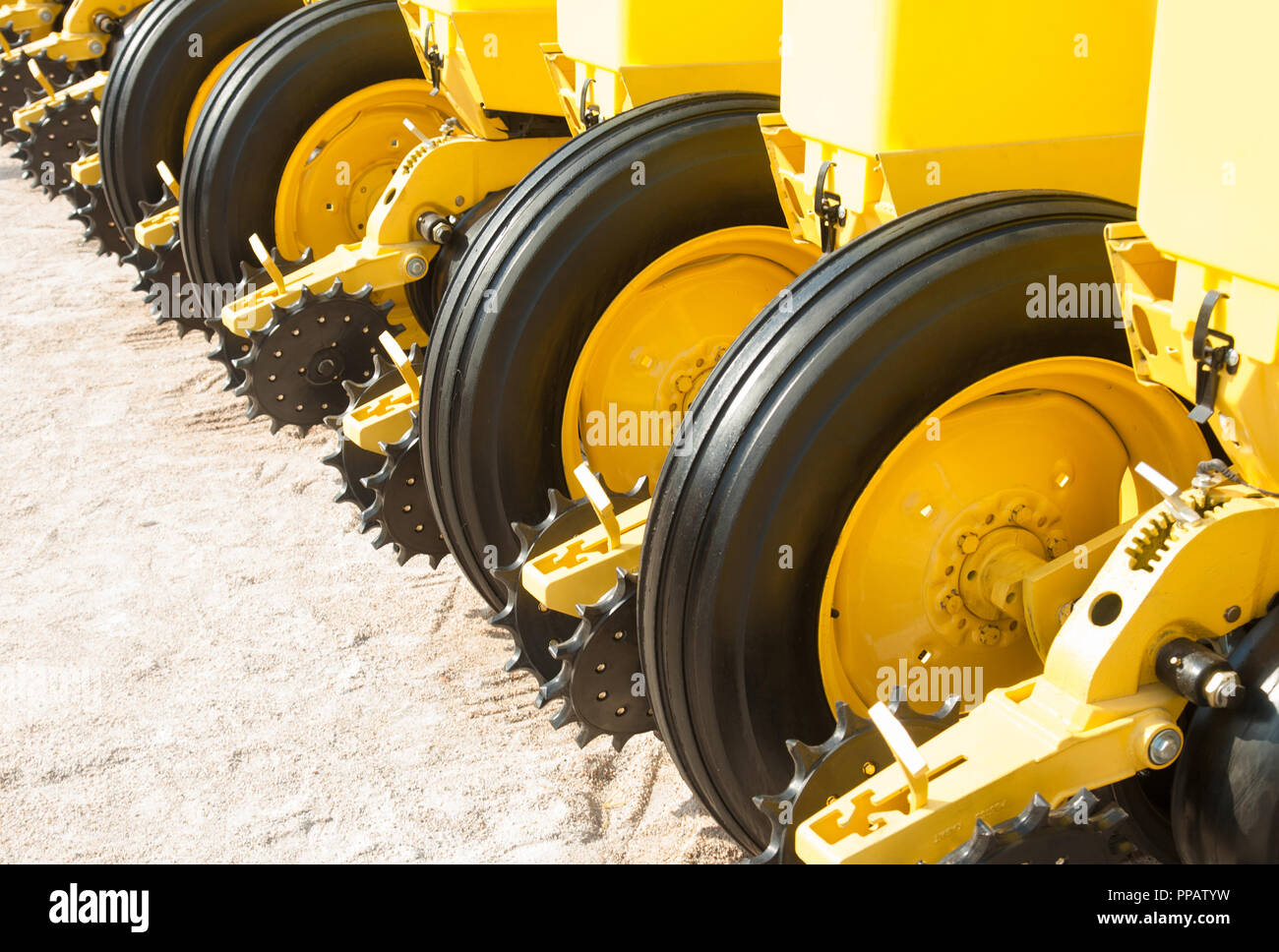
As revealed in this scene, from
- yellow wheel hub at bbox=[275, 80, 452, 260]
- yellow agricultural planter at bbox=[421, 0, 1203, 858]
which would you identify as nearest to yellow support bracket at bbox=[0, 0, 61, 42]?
yellow wheel hub at bbox=[275, 80, 452, 260]

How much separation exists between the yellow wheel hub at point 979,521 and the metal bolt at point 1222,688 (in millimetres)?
408

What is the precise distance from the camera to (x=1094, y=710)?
1.67 meters

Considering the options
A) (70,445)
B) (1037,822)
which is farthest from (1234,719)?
(70,445)

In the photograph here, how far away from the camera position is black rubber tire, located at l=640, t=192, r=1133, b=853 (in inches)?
74.4

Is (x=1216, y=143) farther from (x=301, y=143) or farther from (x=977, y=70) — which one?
(x=301, y=143)

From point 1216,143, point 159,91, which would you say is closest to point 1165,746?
point 1216,143

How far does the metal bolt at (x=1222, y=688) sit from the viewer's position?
163 cm

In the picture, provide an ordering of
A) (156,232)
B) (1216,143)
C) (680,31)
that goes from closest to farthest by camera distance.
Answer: (1216,143) → (680,31) → (156,232)

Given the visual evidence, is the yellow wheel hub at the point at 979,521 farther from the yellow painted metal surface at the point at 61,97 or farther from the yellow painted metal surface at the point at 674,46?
the yellow painted metal surface at the point at 61,97

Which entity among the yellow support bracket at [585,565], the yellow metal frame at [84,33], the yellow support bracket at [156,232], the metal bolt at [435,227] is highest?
the yellow metal frame at [84,33]

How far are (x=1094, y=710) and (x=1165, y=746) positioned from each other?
0.10 meters

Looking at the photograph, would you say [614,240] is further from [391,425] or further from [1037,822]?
[1037,822]

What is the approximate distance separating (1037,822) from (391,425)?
189cm

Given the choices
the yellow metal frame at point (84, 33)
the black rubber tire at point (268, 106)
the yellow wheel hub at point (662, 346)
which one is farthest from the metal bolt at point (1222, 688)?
Answer: the yellow metal frame at point (84, 33)
